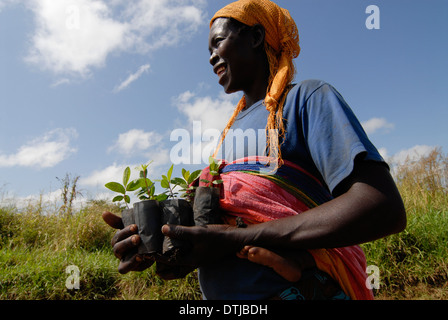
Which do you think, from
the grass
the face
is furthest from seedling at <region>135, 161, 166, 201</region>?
the grass

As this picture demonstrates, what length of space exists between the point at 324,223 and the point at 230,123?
0.96m

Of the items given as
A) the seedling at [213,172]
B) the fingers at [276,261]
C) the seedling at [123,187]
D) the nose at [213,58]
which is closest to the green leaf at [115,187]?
the seedling at [123,187]

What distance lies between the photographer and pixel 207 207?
46.0 inches

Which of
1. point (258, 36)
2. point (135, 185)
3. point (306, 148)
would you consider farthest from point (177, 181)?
point (258, 36)

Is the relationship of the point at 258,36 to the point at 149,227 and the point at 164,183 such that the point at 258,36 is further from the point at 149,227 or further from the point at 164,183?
the point at 149,227

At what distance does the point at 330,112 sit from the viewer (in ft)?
3.67

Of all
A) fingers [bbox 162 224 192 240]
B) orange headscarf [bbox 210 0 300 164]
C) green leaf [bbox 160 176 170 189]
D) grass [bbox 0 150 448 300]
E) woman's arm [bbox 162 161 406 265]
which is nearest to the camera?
woman's arm [bbox 162 161 406 265]

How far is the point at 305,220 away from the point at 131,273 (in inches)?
192

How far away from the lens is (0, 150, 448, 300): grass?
4676 millimetres

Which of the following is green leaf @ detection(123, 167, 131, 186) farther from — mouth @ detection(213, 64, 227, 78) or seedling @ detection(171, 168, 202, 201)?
mouth @ detection(213, 64, 227, 78)

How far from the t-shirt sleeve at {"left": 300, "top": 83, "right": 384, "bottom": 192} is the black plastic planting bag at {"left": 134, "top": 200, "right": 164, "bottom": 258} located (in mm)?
627
